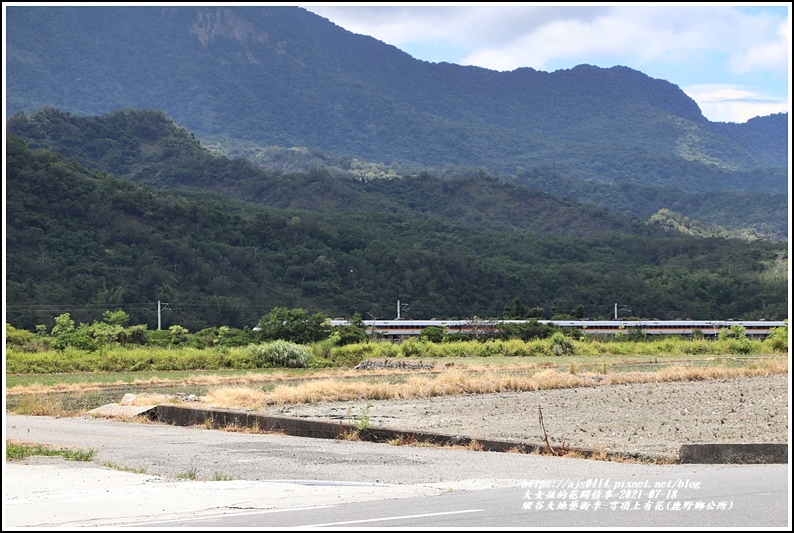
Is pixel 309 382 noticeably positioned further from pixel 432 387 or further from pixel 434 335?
pixel 434 335

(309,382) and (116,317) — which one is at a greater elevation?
(116,317)

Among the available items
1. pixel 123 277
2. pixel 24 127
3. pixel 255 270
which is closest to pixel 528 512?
pixel 123 277

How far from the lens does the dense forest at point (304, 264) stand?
95625mm

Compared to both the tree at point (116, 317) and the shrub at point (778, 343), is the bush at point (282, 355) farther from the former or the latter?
the shrub at point (778, 343)

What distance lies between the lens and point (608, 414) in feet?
68.8

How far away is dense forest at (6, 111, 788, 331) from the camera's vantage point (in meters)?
95.6

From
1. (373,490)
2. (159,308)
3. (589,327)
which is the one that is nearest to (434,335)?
(589,327)

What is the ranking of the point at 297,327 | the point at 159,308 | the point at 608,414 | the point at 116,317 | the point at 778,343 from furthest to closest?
the point at 159,308 → the point at 116,317 → the point at 297,327 → the point at 778,343 → the point at 608,414

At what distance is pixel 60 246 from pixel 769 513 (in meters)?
98.0

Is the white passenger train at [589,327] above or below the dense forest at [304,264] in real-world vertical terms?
below

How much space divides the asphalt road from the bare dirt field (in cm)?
182

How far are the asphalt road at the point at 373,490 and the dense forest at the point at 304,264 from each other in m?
68.8

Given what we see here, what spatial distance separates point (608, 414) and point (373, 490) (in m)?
11.1

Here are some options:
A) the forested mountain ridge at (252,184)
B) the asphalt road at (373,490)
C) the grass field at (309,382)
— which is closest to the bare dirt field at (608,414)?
the grass field at (309,382)
